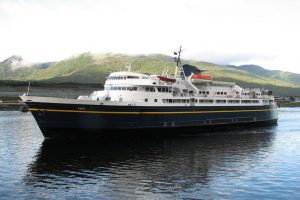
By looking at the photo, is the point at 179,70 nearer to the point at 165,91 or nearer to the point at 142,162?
the point at 165,91

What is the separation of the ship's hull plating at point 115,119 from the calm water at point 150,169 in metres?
1.61

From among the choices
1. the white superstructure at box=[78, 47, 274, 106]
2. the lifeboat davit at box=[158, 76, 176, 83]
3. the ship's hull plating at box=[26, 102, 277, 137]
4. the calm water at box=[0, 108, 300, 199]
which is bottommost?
the calm water at box=[0, 108, 300, 199]

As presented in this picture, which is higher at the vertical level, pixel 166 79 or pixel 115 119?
pixel 166 79

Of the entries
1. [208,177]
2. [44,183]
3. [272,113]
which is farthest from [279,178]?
[272,113]

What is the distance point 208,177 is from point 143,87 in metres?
24.0

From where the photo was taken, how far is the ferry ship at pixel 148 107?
4516 centimetres

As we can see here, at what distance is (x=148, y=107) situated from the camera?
50.2m

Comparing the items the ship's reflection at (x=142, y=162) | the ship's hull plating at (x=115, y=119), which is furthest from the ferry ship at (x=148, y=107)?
the ship's reflection at (x=142, y=162)

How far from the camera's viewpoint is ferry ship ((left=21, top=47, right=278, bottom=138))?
45156mm

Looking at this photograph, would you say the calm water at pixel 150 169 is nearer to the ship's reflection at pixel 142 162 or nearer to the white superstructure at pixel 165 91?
the ship's reflection at pixel 142 162

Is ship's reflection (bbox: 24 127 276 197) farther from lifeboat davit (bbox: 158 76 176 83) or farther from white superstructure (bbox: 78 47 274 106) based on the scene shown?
lifeboat davit (bbox: 158 76 176 83)

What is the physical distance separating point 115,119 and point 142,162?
40.8 ft

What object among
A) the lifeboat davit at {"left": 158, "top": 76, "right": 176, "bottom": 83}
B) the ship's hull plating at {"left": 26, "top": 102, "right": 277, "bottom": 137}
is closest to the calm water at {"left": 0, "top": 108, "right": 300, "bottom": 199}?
the ship's hull plating at {"left": 26, "top": 102, "right": 277, "bottom": 137}

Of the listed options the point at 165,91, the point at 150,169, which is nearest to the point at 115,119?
the point at 165,91
